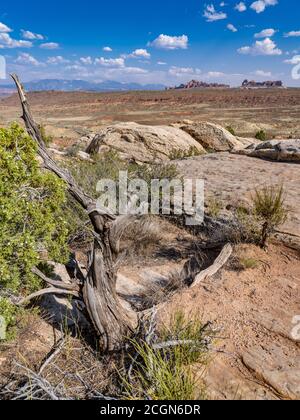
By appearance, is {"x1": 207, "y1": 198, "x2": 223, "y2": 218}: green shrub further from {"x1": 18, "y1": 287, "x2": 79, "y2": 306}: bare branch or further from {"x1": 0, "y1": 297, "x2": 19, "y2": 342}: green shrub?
{"x1": 0, "y1": 297, "x2": 19, "y2": 342}: green shrub

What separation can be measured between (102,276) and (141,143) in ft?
25.8

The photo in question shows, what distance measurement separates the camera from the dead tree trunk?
303cm

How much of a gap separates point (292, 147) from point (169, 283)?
6.16 metres

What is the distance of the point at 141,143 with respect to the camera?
10.6 metres

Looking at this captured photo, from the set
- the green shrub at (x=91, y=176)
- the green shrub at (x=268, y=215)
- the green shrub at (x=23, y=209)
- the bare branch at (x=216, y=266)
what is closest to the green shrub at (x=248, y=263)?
the bare branch at (x=216, y=266)

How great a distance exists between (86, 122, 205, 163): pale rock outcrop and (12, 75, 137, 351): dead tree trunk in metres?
6.97

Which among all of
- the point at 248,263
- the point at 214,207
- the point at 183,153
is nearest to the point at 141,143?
the point at 183,153

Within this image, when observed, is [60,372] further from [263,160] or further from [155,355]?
[263,160]

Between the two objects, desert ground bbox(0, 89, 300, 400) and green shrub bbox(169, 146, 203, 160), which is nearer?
desert ground bbox(0, 89, 300, 400)

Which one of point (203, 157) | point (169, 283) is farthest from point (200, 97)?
point (169, 283)

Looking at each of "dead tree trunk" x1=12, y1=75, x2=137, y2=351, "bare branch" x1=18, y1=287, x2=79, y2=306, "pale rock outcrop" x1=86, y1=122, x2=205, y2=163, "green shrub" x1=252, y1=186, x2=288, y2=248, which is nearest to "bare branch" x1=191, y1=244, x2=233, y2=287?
"green shrub" x1=252, y1=186, x2=288, y2=248

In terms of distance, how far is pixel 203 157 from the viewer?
9156 millimetres

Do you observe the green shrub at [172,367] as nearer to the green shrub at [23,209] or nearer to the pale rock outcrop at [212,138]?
the green shrub at [23,209]
